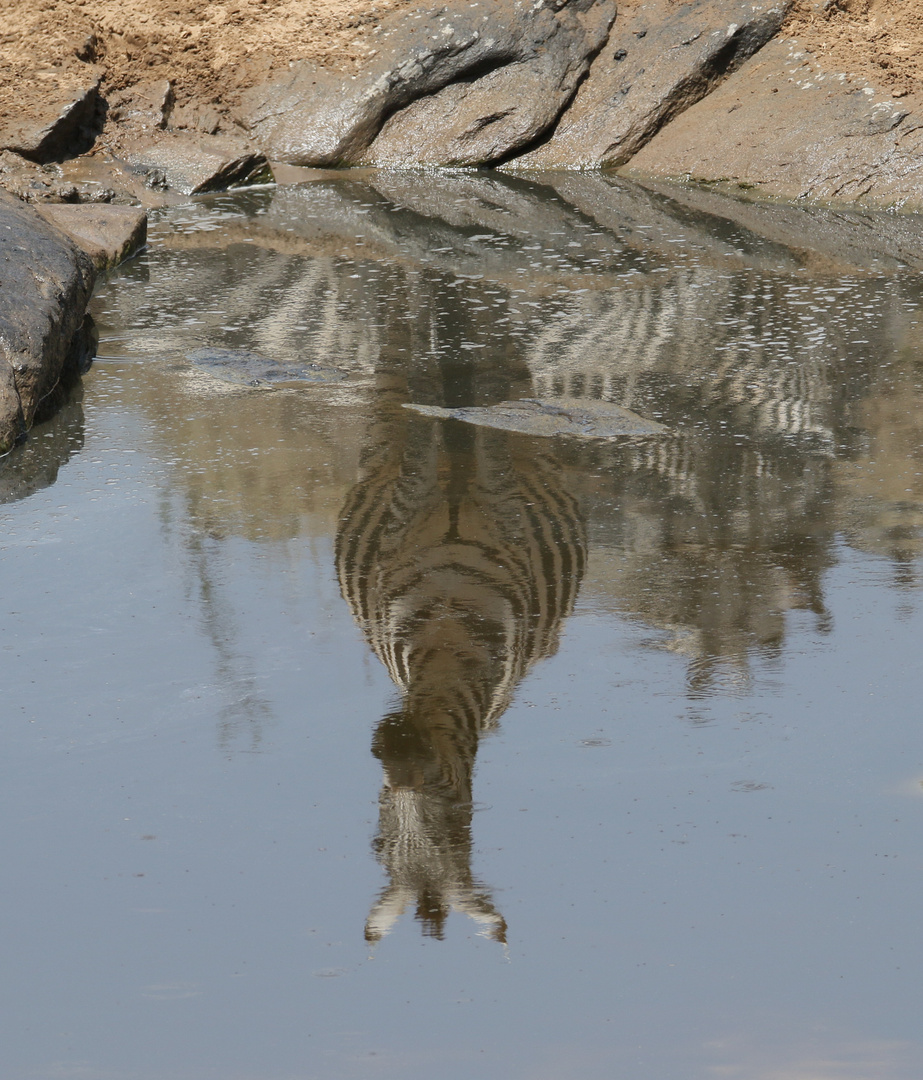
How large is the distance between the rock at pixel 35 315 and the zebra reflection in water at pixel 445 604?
172cm

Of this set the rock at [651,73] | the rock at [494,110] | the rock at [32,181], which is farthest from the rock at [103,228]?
the rock at [651,73]

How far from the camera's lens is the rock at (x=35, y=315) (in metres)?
6.02

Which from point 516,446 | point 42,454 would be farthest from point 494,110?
point 42,454

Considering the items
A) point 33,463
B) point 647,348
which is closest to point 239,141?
point 647,348

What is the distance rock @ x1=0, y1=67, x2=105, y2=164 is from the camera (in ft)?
42.2

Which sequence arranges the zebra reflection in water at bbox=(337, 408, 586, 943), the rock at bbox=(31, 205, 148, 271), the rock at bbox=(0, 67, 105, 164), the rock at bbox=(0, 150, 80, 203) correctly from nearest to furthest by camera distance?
1. the zebra reflection in water at bbox=(337, 408, 586, 943)
2. the rock at bbox=(31, 205, 148, 271)
3. the rock at bbox=(0, 150, 80, 203)
4. the rock at bbox=(0, 67, 105, 164)

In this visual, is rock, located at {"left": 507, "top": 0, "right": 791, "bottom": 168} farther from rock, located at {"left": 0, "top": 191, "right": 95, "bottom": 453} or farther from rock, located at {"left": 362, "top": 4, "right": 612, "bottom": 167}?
rock, located at {"left": 0, "top": 191, "right": 95, "bottom": 453}

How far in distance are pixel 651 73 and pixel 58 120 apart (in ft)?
20.4

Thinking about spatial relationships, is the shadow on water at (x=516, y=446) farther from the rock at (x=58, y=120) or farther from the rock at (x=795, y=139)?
the rock at (x=58, y=120)

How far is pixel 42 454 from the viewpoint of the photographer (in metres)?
5.79

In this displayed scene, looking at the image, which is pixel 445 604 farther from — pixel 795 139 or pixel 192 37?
pixel 192 37

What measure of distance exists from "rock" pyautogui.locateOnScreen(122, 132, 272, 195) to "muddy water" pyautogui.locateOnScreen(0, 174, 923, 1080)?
638cm

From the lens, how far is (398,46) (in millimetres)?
14219

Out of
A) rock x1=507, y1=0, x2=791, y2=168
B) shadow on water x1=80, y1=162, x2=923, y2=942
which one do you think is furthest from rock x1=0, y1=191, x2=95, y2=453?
rock x1=507, y1=0, x2=791, y2=168
